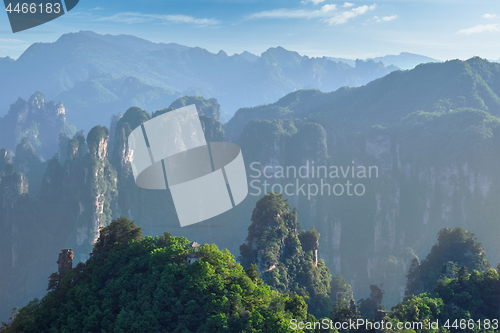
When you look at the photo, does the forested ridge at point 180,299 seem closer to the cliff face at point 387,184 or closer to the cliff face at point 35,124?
the cliff face at point 387,184

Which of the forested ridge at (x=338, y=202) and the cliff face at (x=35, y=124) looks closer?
the forested ridge at (x=338, y=202)

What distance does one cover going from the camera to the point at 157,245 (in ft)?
77.3

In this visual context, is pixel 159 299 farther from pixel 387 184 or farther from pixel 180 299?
pixel 387 184

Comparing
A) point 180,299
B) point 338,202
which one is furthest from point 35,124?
point 180,299

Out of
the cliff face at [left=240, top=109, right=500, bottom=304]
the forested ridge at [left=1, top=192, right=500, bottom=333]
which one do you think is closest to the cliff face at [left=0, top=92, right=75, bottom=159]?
the cliff face at [left=240, top=109, right=500, bottom=304]

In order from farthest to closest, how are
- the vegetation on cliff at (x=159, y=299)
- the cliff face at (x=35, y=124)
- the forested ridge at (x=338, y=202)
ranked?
the cliff face at (x=35, y=124), the forested ridge at (x=338, y=202), the vegetation on cliff at (x=159, y=299)

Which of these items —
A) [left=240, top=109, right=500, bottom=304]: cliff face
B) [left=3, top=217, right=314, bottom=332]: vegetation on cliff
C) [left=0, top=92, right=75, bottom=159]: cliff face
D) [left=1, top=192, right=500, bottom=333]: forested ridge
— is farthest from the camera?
[left=0, top=92, right=75, bottom=159]: cliff face

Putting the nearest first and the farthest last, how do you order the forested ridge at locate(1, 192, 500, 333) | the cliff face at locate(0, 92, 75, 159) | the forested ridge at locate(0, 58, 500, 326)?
the forested ridge at locate(1, 192, 500, 333)
the forested ridge at locate(0, 58, 500, 326)
the cliff face at locate(0, 92, 75, 159)

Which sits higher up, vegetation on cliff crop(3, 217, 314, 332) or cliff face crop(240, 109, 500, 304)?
vegetation on cliff crop(3, 217, 314, 332)

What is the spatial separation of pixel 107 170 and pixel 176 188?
15067 mm

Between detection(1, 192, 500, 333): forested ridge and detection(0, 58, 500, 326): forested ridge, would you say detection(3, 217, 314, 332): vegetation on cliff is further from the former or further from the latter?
detection(0, 58, 500, 326): forested ridge

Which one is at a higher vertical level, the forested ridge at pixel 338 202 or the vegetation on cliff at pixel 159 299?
the vegetation on cliff at pixel 159 299

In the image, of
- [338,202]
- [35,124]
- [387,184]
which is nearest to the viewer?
[387,184]

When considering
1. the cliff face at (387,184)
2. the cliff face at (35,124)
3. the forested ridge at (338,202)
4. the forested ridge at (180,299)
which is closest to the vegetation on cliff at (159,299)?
the forested ridge at (180,299)
